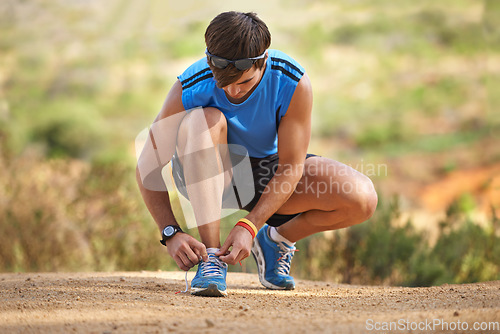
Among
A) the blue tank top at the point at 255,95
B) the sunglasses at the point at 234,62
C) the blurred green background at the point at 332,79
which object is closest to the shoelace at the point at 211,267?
the blue tank top at the point at 255,95

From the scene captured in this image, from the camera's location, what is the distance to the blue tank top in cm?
255

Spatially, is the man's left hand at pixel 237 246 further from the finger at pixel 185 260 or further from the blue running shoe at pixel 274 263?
the blue running shoe at pixel 274 263

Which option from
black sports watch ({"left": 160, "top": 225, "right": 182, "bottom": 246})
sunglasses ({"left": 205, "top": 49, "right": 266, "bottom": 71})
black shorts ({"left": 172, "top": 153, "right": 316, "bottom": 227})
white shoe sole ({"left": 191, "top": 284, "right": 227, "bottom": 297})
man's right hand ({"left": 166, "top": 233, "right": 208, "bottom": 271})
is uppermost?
sunglasses ({"left": 205, "top": 49, "right": 266, "bottom": 71})

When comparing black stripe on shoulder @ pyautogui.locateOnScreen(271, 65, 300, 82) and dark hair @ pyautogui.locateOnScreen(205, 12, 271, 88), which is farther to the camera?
black stripe on shoulder @ pyautogui.locateOnScreen(271, 65, 300, 82)

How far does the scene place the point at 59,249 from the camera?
5.09 metres

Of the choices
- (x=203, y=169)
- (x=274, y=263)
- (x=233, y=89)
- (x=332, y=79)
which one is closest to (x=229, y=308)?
(x=203, y=169)

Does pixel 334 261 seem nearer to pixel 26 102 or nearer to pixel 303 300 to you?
pixel 303 300

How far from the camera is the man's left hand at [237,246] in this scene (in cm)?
228

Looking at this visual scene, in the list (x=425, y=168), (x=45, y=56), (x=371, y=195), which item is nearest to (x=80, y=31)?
(x=45, y=56)

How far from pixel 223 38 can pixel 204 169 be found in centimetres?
52

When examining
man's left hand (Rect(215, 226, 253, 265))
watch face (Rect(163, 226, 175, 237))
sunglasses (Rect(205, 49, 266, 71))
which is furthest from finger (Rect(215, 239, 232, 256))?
sunglasses (Rect(205, 49, 266, 71))

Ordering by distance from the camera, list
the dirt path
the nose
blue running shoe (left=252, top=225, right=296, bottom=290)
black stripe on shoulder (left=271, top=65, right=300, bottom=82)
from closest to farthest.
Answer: the dirt path < the nose < black stripe on shoulder (left=271, top=65, right=300, bottom=82) < blue running shoe (left=252, top=225, right=296, bottom=290)

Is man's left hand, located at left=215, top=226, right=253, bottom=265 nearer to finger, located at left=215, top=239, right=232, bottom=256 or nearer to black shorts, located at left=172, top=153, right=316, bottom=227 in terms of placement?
finger, located at left=215, top=239, right=232, bottom=256

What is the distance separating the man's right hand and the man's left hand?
0.07 metres
